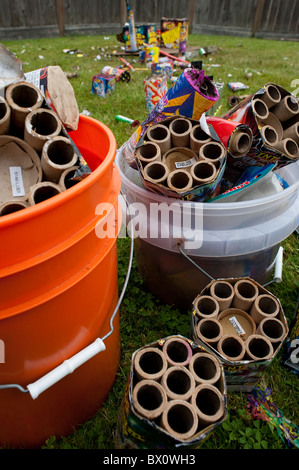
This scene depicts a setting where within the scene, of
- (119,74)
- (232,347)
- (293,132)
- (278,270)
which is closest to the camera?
(232,347)

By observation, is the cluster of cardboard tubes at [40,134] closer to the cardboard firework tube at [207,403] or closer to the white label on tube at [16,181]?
the white label on tube at [16,181]

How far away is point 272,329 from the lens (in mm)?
1111

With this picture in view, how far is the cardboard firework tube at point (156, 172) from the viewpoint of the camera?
41.6 inches

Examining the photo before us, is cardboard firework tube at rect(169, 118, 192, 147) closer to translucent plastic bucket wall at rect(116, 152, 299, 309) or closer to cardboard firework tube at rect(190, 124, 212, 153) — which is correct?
cardboard firework tube at rect(190, 124, 212, 153)

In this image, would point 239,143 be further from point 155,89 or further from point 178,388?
point 155,89

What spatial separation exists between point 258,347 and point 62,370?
0.61m

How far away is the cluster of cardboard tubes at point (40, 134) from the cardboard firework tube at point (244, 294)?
0.70 metres

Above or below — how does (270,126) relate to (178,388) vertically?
above

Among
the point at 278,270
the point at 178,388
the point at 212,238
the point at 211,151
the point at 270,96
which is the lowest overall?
the point at 278,270

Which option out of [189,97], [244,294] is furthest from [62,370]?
[189,97]

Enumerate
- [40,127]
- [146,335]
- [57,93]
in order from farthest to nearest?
[146,335] < [57,93] < [40,127]

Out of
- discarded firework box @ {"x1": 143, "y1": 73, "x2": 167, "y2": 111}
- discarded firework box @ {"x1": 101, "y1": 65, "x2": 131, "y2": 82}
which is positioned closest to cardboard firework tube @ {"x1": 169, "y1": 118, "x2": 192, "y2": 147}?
discarded firework box @ {"x1": 143, "y1": 73, "x2": 167, "y2": 111}

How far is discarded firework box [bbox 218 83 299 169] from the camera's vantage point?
1124 mm

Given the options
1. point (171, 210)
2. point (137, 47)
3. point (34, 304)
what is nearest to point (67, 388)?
point (34, 304)
